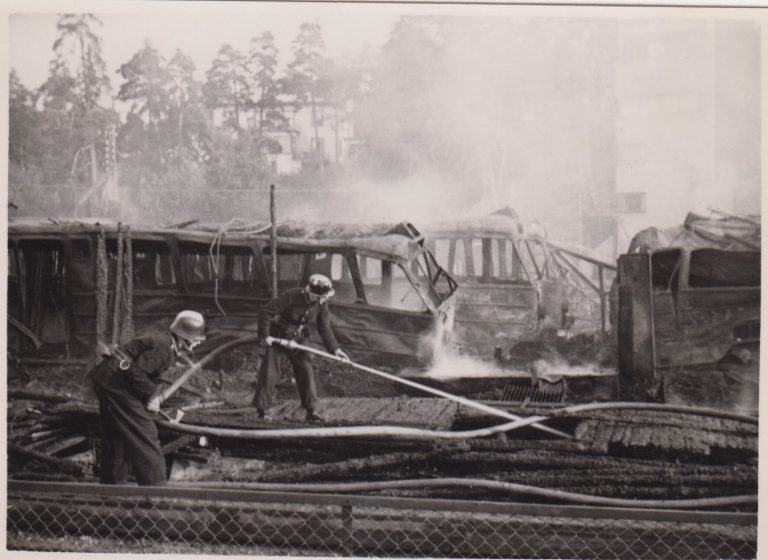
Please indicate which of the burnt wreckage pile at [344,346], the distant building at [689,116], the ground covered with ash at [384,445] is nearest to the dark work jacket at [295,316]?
the burnt wreckage pile at [344,346]

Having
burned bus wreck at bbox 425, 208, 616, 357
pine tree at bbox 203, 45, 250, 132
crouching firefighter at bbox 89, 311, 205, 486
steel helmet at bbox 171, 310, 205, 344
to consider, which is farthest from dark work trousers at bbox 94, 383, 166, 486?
burned bus wreck at bbox 425, 208, 616, 357

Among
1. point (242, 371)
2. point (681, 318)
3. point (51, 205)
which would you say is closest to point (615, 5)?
point (681, 318)

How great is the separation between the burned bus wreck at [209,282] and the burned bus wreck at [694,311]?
3.79 ft

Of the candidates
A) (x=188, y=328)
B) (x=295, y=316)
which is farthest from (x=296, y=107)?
(x=188, y=328)

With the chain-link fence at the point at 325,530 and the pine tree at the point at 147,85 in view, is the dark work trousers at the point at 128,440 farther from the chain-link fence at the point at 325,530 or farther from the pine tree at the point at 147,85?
the pine tree at the point at 147,85

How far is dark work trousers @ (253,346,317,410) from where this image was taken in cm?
→ 452

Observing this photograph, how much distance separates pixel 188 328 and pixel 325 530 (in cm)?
146

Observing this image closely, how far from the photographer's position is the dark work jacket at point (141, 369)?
415 centimetres

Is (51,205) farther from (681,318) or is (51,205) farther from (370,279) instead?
(681,318)

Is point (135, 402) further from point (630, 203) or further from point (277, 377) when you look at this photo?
point (630, 203)

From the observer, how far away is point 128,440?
4250 millimetres

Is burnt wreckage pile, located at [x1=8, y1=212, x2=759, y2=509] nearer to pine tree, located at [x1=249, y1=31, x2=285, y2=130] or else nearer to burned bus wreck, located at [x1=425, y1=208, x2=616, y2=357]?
burned bus wreck, located at [x1=425, y1=208, x2=616, y2=357]

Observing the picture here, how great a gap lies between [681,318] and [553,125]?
1449mm

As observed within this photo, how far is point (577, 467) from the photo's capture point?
13.8ft
